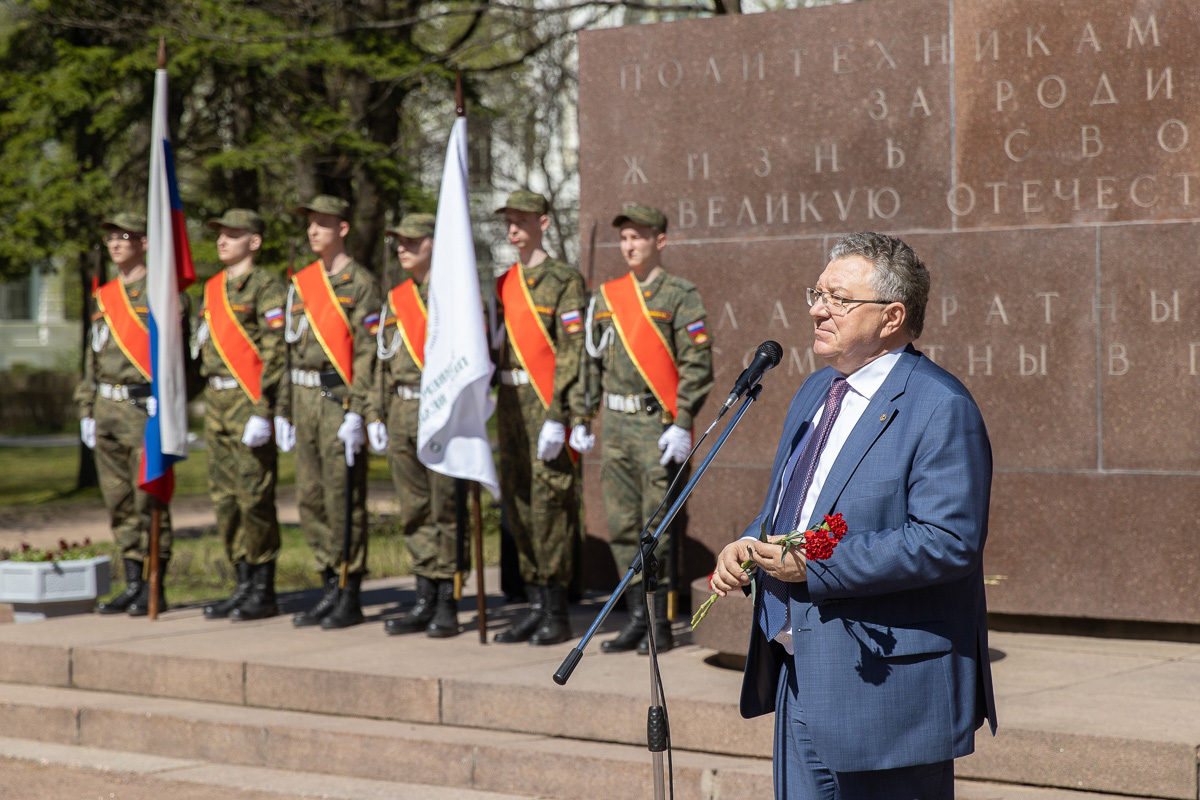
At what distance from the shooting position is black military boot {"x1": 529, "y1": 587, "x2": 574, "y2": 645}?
6.98m

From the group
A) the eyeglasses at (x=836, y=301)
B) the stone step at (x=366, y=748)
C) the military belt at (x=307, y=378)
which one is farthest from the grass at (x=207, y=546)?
the eyeglasses at (x=836, y=301)

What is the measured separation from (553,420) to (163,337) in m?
2.58

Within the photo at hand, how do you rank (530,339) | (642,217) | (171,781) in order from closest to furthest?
(171,781), (642,217), (530,339)

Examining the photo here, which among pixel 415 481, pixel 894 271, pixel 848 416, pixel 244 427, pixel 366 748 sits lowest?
pixel 366 748

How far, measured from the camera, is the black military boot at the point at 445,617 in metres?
7.23

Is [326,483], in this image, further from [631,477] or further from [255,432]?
[631,477]

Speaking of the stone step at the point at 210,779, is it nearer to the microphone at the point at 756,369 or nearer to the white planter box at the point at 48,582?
the white planter box at the point at 48,582

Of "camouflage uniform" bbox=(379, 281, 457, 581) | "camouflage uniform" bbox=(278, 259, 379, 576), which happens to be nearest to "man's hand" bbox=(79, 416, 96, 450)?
"camouflage uniform" bbox=(278, 259, 379, 576)

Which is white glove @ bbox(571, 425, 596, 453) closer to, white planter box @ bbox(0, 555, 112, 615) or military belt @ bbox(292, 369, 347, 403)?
military belt @ bbox(292, 369, 347, 403)

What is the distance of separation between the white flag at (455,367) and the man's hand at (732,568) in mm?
3975

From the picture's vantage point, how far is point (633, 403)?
22.2ft

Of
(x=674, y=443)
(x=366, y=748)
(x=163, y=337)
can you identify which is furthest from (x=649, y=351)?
(x=163, y=337)

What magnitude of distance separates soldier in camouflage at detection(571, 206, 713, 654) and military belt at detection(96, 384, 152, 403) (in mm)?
A: 3052

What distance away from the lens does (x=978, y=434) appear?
9.50ft
